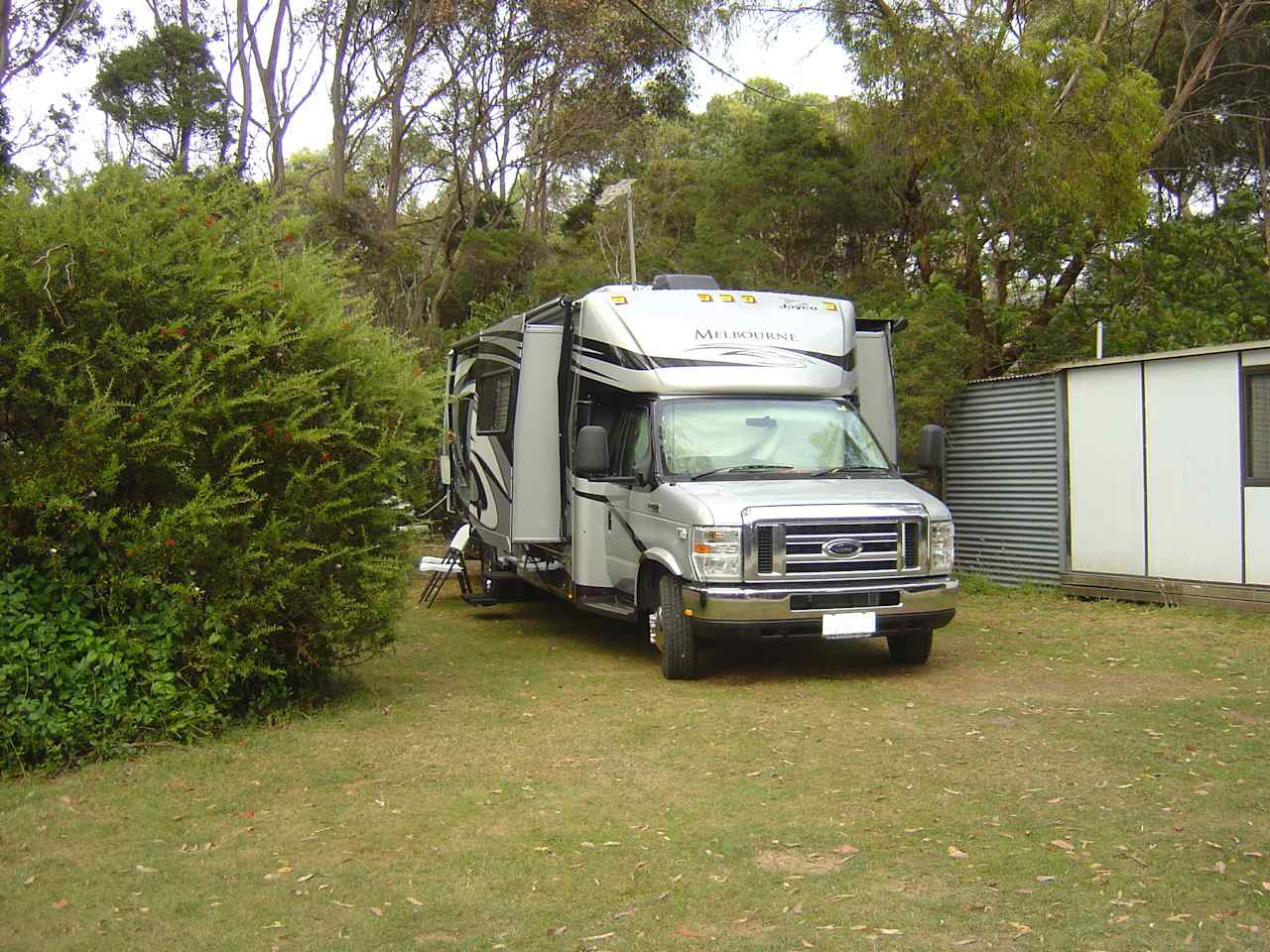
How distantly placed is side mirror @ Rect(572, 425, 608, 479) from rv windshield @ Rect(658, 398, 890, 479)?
1.48 ft

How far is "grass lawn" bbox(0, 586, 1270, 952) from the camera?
14.4 feet

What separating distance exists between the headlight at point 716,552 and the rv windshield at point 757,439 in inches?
Result: 29.9

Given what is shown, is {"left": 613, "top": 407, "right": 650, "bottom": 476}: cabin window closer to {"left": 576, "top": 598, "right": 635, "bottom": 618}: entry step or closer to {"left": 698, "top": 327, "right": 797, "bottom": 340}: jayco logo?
{"left": 698, "top": 327, "right": 797, "bottom": 340}: jayco logo

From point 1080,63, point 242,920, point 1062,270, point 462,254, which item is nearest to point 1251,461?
point 1080,63

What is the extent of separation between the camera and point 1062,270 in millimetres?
19234

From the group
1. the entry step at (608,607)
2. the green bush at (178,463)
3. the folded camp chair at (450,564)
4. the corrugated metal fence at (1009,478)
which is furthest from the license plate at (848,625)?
the corrugated metal fence at (1009,478)

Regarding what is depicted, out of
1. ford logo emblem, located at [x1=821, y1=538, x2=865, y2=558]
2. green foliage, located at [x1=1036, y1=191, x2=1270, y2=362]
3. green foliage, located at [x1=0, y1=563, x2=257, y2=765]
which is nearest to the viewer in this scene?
green foliage, located at [x1=0, y1=563, x2=257, y2=765]

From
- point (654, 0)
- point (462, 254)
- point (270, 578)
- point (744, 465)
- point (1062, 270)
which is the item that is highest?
point (654, 0)

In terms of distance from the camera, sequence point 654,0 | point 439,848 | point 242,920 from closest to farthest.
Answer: point 242,920
point 439,848
point 654,0

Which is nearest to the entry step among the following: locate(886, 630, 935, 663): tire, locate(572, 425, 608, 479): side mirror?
locate(572, 425, 608, 479): side mirror

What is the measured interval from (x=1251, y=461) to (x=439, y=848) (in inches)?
355

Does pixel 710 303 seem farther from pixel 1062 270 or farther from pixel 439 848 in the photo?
pixel 1062 270

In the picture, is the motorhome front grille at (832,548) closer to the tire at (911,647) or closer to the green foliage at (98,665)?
the tire at (911,647)

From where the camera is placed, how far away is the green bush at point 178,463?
655 centimetres
